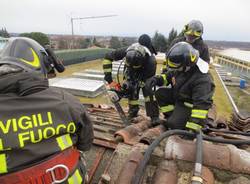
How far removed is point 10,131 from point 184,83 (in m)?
2.64

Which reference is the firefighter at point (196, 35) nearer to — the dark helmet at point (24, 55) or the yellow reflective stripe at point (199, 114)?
the yellow reflective stripe at point (199, 114)

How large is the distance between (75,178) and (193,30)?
4070mm

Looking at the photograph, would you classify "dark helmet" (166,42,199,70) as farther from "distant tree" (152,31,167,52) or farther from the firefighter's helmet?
"distant tree" (152,31,167,52)

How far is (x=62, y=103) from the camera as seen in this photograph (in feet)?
5.00

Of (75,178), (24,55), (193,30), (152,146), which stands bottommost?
(75,178)

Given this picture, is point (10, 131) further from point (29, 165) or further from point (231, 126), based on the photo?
point (231, 126)

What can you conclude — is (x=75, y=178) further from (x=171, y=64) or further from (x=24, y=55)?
(x=171, y=64)

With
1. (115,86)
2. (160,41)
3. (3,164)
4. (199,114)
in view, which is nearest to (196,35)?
(115,86)

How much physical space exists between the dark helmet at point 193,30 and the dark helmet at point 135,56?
1183 mm

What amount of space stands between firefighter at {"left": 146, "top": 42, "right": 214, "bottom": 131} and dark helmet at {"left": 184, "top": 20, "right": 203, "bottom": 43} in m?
1.40

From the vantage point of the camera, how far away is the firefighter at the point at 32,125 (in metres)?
1.32

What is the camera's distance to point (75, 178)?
5.52ft

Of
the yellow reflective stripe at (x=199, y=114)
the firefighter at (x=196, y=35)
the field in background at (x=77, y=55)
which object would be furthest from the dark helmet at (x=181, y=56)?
the field in background at (x=77, y=55)

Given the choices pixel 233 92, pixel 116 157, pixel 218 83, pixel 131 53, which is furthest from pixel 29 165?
pixel 218 83
